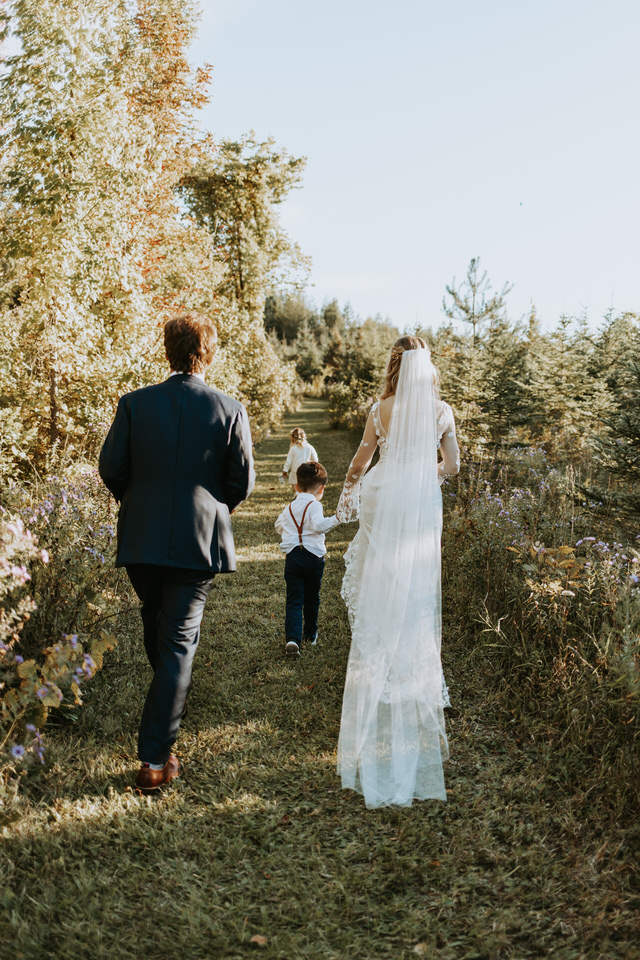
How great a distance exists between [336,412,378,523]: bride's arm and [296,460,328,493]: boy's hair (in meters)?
0.54

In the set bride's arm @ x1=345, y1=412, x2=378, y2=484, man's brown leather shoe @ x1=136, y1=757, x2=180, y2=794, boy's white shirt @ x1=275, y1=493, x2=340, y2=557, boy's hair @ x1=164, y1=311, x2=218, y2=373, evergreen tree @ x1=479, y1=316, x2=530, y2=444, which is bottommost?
man's brown leather shoe @ x1=136, y1=757, x2=180, y2=794

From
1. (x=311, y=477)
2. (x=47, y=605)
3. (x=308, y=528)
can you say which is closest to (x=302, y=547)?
(x=308, y=528)

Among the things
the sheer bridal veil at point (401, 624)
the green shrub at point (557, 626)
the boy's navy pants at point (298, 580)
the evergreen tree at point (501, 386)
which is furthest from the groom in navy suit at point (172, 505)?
the evergreen tree at point (501, 386)

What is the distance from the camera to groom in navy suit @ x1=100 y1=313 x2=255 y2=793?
2.92m

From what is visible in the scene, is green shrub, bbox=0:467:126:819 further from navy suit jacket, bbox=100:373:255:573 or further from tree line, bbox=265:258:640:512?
tree line, bbox=265:258:640:512

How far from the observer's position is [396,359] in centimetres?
392

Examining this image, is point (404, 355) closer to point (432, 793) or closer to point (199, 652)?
point (432, 793)

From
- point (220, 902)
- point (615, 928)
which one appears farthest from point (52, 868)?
point (615, 928)

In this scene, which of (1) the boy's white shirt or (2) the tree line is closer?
(1) the boy's white shirt

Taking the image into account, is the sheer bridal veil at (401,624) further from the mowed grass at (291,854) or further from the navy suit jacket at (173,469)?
the navy suit jacket at (173,469)

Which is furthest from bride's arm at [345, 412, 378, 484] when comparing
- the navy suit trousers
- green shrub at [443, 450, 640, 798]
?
the navy suit trousers

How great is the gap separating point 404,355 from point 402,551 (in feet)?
4.15

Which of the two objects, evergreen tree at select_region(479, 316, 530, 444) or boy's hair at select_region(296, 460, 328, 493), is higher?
evergreen tree at select_region(479, 316, 530, 444)

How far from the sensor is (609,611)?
151 inches
